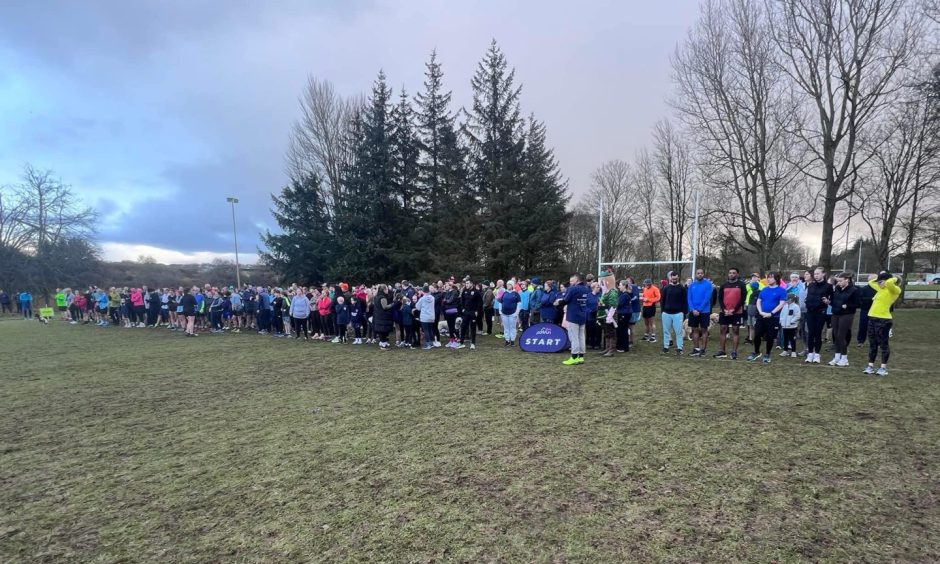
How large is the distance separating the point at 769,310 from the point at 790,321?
1.08 meters

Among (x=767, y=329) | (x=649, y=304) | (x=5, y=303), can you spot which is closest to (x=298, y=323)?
(x=649, y=304)

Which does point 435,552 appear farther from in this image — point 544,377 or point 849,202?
point 849,202

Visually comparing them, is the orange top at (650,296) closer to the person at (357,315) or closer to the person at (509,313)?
the person at (509,313)

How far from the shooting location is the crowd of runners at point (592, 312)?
28.4 feet

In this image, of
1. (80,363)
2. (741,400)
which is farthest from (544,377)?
(80,363)

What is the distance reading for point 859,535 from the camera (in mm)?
2902

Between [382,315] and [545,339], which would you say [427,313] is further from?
[545,339]

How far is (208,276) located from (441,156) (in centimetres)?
4277

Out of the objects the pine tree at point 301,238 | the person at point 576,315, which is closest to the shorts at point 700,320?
the person at point 576,315

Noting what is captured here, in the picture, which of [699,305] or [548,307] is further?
[548,307]

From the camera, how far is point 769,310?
8781mm

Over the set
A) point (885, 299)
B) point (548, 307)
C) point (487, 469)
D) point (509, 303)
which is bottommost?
point (487, 469)

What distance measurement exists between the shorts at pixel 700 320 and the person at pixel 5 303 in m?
47.4

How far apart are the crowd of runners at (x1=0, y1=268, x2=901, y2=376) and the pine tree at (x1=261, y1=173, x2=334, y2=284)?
7.61 meters
